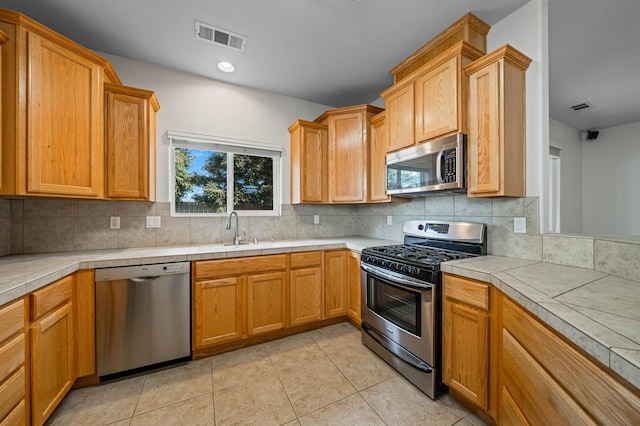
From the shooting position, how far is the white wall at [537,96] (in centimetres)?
172

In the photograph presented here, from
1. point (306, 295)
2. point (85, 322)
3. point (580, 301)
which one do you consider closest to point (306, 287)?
point (306, 295)

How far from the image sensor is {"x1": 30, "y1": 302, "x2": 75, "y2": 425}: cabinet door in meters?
1.33

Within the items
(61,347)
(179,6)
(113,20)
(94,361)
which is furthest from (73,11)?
(94,361)

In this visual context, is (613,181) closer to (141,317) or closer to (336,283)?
(336,283)

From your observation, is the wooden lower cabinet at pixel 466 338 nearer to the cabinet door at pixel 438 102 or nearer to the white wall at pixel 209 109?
the cabinet door at pixel 438 102

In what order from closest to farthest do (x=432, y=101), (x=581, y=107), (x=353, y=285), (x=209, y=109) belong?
(x=432, y=101) < (x=353, y=285) < (x=209, y=109) < (x=581, y=107)

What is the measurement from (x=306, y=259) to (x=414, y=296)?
1110 mm

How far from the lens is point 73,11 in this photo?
1.82m

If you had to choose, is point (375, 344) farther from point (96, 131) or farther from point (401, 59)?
point (96, 131)

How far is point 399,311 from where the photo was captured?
6.34 ft

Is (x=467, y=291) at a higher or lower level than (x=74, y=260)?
lower

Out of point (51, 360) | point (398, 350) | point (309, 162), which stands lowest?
point (398, 350)

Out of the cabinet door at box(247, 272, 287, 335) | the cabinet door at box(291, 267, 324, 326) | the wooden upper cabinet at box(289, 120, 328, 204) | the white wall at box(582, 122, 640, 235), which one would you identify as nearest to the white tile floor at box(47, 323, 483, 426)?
the cabinet door at box(247, 272, 287, 335)

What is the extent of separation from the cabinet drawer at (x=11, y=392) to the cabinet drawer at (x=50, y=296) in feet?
0.88
